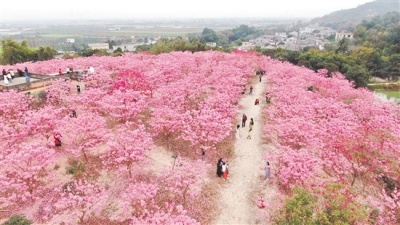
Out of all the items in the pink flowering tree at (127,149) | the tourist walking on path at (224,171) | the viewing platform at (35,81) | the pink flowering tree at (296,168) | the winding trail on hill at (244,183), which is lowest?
the winding trail on hill at (244,183)

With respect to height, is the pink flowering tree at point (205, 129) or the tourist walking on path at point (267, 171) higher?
the pink flowering tree at point (205, 129)

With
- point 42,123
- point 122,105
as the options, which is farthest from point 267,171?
point 42,123

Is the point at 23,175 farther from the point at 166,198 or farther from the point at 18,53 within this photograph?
the point at 18,53

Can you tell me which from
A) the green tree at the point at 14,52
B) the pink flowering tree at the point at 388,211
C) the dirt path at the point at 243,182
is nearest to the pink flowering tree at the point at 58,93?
the dirt path at the point at 243,182

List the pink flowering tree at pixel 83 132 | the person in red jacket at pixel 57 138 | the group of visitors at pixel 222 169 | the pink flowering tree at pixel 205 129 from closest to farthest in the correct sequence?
the pink flowering tree at pixel 83 132 < the group of visitors at pixel 222 169 < the person in red jacket at pixel 57 138 < the pink flowering tree at pixel 205 129

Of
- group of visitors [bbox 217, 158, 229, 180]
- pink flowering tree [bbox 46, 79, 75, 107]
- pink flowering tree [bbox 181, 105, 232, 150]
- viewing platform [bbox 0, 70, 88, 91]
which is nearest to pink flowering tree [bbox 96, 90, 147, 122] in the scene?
pink flowering tree [bbox 181, 105, 232, 150]

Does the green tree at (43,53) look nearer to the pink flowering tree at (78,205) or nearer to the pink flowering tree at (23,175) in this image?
the pink flowering tree at (23,175)

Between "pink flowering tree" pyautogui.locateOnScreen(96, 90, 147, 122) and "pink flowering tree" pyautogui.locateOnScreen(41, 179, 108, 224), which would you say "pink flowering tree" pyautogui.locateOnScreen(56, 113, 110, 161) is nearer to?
"pink flowering tree" pyautogui.locateOnScreen(96, 90, 147, 122)

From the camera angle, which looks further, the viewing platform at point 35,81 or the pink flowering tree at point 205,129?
the viewing platform at point 35,81
